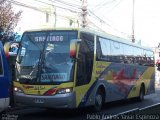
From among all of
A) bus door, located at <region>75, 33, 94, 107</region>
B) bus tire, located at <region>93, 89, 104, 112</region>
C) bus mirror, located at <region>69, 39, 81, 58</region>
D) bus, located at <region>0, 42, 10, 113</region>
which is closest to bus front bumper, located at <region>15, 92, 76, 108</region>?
bus door, located at <region>75, 33, 94, 107</region>

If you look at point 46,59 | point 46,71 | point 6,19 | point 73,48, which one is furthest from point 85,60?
point 6,19

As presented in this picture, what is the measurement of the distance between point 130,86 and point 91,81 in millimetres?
5435

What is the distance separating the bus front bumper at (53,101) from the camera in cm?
1337

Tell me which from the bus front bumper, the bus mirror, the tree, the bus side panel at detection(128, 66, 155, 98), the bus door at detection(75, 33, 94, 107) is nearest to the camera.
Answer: the bus mirror

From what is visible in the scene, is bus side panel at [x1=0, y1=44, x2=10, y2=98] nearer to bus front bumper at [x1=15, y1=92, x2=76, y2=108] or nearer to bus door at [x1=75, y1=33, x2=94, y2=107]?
bus front bumper at [x1=15, y1=92, x2=76, y2=108]

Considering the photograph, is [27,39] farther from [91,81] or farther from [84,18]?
[84,18]

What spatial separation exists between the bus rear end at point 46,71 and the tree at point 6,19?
138 inches

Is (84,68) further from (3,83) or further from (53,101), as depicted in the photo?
(3,83)

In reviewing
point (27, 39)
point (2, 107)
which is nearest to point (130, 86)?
point (27, 39)

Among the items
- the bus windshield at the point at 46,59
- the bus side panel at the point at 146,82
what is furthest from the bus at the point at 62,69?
the bus side panel at the point at 146,82

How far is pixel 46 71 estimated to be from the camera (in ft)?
45.3

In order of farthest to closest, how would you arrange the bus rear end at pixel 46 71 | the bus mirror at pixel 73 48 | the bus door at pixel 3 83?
1. the bus rear end at pixel 46 71
2. the bus mirror at pixel 73 48
3. the bus door at pixel 3 83

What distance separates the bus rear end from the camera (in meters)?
13.5

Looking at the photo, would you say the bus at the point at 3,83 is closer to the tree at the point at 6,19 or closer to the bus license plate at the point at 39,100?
the bus license plate at the point at 39,100
